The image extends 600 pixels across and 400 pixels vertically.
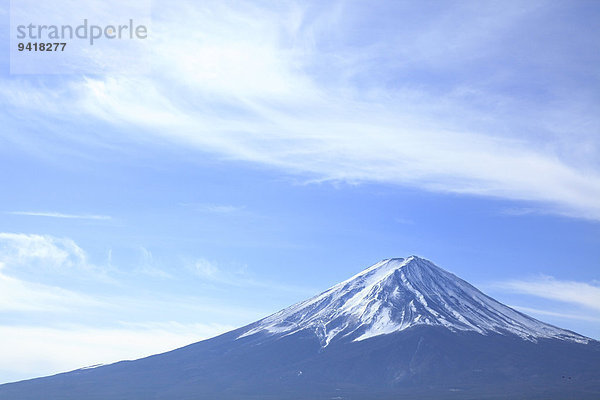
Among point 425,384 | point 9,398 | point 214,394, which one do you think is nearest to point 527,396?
point 425,384

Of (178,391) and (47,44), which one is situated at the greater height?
(47,44)

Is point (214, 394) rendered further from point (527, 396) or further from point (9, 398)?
point (527, 396)

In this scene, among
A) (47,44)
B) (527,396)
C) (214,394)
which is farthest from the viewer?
(214,394)

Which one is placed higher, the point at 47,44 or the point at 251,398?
the point at 47,44

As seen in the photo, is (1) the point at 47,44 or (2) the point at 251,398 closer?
(1) the point at 47,44

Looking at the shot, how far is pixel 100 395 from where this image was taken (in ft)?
638

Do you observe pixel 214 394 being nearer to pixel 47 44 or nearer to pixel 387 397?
pixel 387 397

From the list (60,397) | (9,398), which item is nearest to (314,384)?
(60,397)

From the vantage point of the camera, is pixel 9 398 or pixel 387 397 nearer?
pixel 387 397

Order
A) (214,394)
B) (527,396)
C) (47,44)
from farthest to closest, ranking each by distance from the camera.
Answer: (214,394), (527,396), (47,44)

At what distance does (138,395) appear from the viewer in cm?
19250

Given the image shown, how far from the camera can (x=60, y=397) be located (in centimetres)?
19412

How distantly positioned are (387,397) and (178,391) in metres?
57.9

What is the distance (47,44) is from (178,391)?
136m
